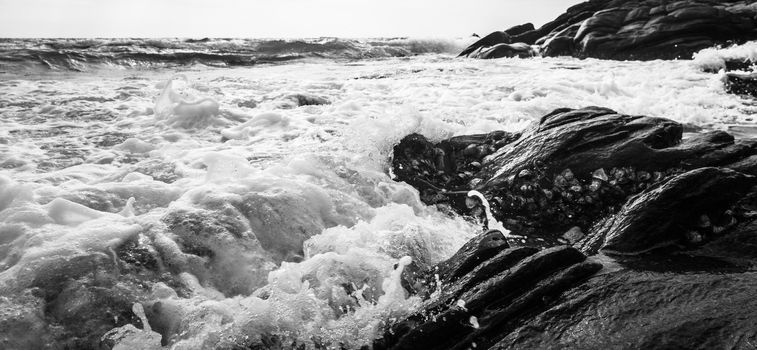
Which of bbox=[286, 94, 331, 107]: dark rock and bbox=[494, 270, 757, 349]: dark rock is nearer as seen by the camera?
bbox=[494, 270, 757, 349]: dark rock

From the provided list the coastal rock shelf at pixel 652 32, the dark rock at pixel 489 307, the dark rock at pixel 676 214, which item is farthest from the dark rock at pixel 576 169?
the coastal rock shelf at pixel 652 32

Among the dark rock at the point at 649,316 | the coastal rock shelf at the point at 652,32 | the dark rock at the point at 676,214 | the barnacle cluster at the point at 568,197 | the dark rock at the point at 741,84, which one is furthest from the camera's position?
the coastal rock shelf at the point at 652,32

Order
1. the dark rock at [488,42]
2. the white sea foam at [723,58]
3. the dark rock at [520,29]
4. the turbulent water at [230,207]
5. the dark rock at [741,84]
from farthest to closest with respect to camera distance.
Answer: the dark rock at [520,29]
the dark rock at [488,42]
the white sea foam at [723,58]
the dark rock at [741,84]
the turbulent water at [230,207]

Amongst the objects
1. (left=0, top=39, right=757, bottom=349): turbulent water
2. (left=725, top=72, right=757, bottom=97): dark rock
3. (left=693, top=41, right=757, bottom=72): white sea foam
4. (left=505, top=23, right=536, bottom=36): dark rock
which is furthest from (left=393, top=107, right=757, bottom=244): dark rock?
(left=505, top=23, right=536, bottom=36): dark rock

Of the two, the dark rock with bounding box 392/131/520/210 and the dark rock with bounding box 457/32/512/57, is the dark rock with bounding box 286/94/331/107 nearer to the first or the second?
the dark rock with bounding box 392/131/520/210

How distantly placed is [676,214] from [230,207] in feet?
12.5

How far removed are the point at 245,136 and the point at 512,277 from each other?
545cm

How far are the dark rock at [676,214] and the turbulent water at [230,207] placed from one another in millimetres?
1321

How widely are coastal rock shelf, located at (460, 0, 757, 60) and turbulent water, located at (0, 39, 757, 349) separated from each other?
11208mm

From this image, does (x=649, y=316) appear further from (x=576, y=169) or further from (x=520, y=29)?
(x=520, y=29)

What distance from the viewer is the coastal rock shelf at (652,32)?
785 inches

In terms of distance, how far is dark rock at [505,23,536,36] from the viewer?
32778mm

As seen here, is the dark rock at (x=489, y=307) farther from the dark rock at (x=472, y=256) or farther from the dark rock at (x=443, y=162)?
the dark rock at (x=443, y=162)

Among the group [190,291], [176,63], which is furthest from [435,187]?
[176,63]
